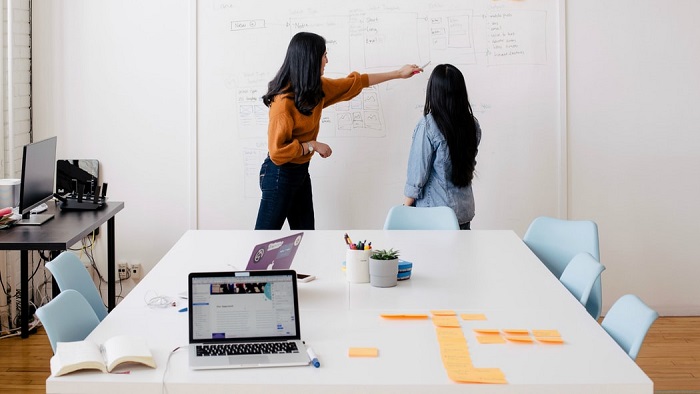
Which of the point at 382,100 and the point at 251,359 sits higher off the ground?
the point at 382,100

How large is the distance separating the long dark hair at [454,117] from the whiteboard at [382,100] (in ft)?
2.46

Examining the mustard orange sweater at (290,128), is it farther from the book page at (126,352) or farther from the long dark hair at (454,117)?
the book page at (126,352)

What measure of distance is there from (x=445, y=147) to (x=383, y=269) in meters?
1.57

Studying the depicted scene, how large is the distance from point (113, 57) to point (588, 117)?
296 cm

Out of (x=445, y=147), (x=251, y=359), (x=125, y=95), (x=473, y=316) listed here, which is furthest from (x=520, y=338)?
(x=125, y=95)

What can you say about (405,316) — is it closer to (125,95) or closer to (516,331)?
(516,331)

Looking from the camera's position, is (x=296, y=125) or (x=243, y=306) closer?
(x=243, y=306)

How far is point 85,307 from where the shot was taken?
2799mm

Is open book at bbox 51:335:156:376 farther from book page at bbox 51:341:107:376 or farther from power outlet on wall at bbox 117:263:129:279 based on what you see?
power outlet on wall at bbox 117:263:129:279

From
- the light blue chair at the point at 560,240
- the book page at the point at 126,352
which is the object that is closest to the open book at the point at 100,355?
the book page at the point at 126,352

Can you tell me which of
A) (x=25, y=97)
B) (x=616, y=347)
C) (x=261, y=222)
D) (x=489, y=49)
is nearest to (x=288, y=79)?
(x=261, y=222)

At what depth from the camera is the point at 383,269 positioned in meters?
3.07

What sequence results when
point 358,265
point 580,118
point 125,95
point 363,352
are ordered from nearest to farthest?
point 363,352 < point 358,265 < point 580,118 < point 125,95

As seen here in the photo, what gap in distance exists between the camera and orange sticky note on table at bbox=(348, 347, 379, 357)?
7.82 feet
